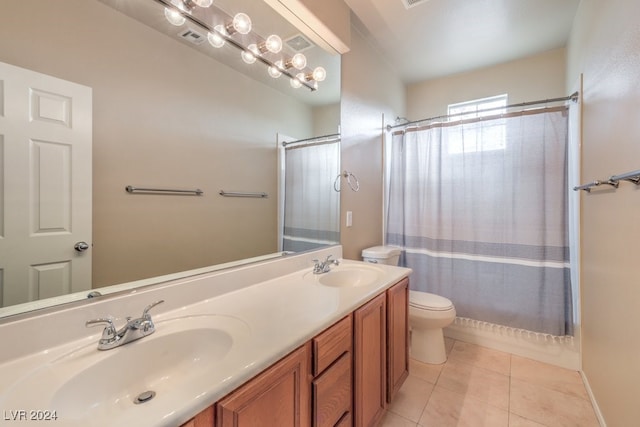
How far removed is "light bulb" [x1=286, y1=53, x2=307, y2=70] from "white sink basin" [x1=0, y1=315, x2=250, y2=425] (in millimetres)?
1447

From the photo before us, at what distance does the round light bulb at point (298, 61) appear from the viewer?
161cm

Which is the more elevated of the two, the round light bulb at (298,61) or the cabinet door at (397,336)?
the round light bulb at (298,61)

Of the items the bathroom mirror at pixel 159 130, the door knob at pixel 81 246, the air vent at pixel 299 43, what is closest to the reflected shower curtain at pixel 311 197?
the bathroom mirror at pixel 159 130

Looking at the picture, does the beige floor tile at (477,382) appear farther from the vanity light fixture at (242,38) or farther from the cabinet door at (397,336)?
the vanity light fixture at (242,38)

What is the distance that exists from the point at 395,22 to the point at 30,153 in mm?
2284

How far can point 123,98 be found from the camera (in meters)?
0.95

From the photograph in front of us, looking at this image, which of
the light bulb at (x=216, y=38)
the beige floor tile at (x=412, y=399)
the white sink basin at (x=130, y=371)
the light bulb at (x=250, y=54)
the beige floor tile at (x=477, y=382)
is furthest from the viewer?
the beige floor tile at (x=477, y=382)

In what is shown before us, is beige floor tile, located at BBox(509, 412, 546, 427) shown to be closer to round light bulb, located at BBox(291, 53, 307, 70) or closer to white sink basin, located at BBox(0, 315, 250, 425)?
white sink basin, located at BBox(0, 315, 250, 425)

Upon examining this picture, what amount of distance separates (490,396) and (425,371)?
406 millimetres

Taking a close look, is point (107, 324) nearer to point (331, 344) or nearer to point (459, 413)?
point (331, 344)

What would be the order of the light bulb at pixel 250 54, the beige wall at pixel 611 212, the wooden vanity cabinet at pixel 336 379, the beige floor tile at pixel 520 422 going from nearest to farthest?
the wooden vanity cabinet at pixel 336 379
the beige wall at pixel 611 212
the light bulb at pixel 250 54
the beige floor tile at pixel 520 422

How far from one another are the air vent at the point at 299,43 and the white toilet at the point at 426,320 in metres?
1.53

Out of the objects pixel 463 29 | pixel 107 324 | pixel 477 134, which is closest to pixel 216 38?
pixel 107 324

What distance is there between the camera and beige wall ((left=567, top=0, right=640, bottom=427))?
3.59 feet
